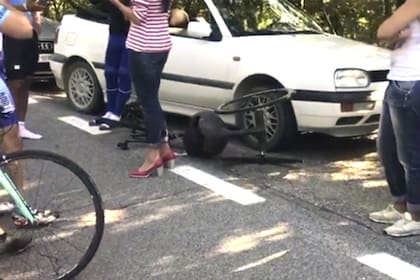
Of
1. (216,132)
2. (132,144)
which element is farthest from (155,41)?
(132,144)

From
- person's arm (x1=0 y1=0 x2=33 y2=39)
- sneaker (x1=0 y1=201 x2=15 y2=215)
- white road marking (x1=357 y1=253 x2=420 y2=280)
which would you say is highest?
person's arm (x1=0 y1=0 x2=33 y2=39)

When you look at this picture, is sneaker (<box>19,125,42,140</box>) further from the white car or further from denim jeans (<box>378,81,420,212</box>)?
denim jeans (<box>378,81,420,212</box>)

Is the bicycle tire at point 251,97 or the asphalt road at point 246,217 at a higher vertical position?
the bicycle tire at point 251,97

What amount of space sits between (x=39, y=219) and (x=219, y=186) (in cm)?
207

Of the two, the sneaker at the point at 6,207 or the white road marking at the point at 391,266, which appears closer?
the sneaker at the point at 6,207

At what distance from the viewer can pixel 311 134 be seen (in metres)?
7.19

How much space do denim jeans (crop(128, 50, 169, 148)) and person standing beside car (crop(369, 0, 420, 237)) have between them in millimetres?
1804

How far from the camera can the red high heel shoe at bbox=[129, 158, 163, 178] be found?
577 cm

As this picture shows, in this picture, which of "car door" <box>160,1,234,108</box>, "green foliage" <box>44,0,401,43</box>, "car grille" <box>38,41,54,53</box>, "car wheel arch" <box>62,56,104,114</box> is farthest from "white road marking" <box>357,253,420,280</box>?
"car grille" <box>38,41,54,53</box>

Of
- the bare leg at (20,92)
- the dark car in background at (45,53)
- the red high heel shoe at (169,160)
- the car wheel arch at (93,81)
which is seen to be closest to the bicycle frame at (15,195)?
the red high heel shoe at (169,160)

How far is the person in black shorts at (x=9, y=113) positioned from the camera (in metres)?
3.47

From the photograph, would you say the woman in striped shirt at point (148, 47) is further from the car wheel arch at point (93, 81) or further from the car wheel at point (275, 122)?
the car wheel arch at point (93, 81)

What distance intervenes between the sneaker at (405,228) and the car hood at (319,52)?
1.92 meters

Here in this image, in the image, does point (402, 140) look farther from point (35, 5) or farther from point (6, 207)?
point (35, 5)
